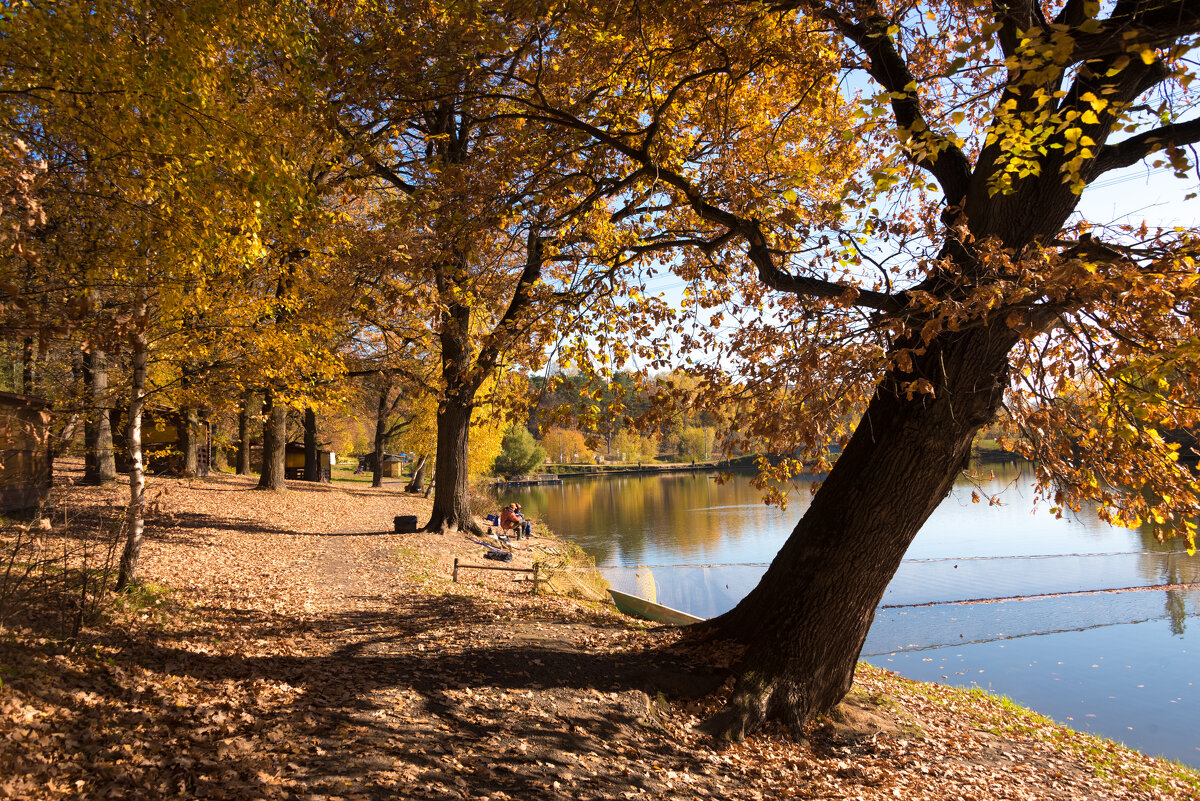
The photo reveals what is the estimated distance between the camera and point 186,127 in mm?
6020

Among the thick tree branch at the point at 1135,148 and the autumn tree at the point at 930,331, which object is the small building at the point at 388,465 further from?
the thick tree branch at the point at 1135,148

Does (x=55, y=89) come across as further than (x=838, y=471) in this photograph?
No

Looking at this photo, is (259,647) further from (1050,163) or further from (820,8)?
(1050,163)

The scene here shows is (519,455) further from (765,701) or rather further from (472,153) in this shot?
(765,701)

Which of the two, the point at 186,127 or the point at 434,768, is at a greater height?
the point at 186,127

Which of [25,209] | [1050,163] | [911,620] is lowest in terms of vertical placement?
[911,620]

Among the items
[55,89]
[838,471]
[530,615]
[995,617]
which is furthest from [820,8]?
[995,617]

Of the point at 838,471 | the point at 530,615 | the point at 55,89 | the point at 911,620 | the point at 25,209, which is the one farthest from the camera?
the point at 911,620

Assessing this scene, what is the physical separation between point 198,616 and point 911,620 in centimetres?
1369

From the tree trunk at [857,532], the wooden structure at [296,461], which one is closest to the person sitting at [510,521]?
the tree trunk at [857,532]

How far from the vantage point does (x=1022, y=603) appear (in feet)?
52.0

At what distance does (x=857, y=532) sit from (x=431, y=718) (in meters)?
3.88

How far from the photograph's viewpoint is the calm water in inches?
430

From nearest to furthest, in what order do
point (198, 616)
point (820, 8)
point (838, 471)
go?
point (820, 8), point (838, 471), point (198, 616)
